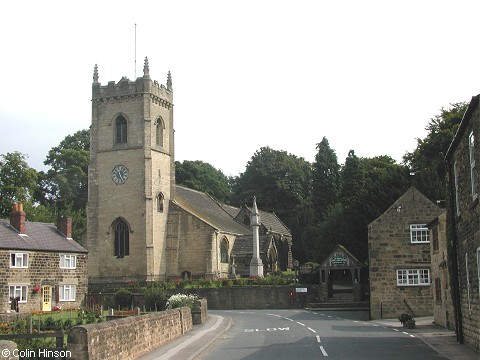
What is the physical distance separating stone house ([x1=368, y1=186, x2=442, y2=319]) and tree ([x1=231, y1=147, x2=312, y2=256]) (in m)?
59.1

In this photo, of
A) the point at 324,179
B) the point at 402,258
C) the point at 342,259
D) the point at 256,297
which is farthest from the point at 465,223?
the point at 324,179

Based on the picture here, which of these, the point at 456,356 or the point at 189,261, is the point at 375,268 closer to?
the point at 456,356

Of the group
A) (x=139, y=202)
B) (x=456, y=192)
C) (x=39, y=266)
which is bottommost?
(x=39, y=266)

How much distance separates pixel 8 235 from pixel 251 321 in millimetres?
20608

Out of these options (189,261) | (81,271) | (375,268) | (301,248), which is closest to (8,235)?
(81,271)

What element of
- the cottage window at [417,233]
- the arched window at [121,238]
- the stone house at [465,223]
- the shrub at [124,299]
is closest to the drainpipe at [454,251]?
the stone house at [465,223]

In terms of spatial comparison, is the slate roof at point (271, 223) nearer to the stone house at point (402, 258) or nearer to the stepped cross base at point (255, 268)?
the stepped cross base at point (255, 268)

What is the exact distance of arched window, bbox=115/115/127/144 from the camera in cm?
6331

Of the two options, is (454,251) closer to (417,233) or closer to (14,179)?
(417,233)

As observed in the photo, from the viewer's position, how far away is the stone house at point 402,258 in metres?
36.2

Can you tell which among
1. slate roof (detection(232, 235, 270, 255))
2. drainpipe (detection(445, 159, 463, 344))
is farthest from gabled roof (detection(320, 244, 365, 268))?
slate roof (detection(232, 235, 270, 255))

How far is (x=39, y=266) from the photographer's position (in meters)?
47.9

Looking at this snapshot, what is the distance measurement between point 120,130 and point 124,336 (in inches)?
1903

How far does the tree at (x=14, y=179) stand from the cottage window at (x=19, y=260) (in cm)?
2596
